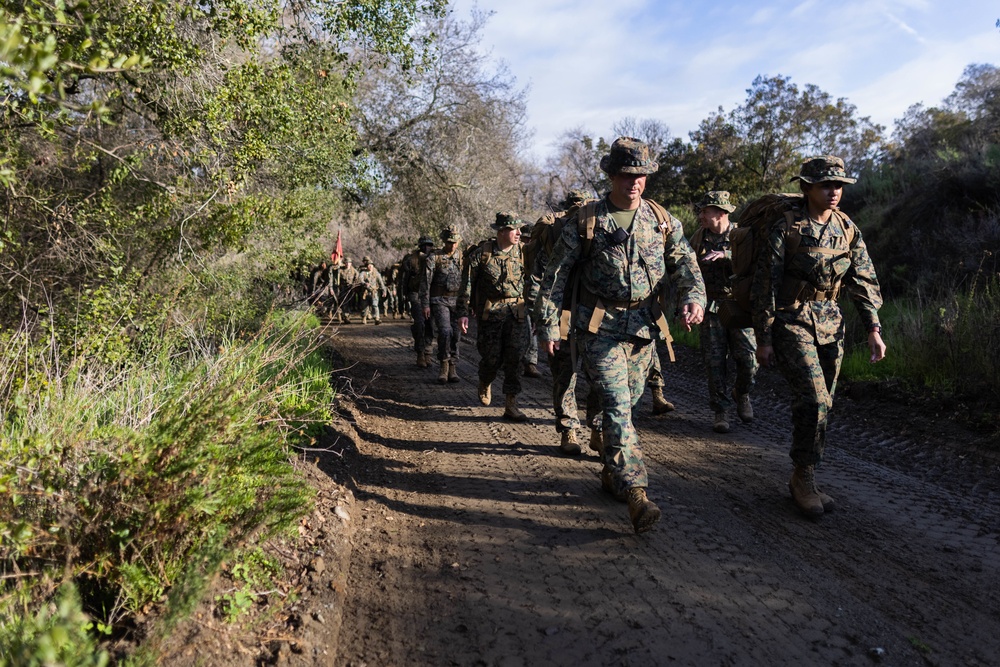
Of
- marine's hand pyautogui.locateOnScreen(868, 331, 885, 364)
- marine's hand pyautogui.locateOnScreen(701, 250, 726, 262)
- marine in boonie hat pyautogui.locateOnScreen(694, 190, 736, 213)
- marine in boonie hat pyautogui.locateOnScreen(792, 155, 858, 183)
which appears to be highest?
marine in boonie hat pyautogui.locateOnScreen(694, 190, 736, 213)

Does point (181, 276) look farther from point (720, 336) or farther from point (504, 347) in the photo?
point (720, 336)

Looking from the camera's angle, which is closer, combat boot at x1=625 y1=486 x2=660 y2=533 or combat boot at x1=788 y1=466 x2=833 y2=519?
combat boot at x1=625 y1=486 x2=660 y2=533

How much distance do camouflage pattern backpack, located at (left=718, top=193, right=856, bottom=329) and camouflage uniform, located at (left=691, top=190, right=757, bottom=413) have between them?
50.8 inches

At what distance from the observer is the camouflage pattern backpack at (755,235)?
4.69 meters

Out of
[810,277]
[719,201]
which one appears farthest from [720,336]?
[810,277]

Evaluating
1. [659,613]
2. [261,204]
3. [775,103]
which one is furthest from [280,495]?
[775,103]

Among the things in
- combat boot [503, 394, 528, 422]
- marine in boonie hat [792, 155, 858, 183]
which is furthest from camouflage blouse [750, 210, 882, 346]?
combat boot [503, 394, 528, 422]

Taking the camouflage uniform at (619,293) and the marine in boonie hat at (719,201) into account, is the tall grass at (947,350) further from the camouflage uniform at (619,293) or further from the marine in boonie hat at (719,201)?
the camouflage uniform at (619,293)

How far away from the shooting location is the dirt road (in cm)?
301

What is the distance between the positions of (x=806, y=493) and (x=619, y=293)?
1746 mm

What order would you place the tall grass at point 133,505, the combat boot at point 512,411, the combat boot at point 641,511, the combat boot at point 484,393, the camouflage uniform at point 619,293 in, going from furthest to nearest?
1. the combat boot at point 484,393
2. the combat boot at point 512,411
3. the camouflage uniform at point 619,293
4. the combat boot at point 641,511
5. the tall grass at point 133,505

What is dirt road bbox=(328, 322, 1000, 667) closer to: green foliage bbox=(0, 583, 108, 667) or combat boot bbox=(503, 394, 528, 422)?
combat boot bbox=(503, 394, 528, 422)

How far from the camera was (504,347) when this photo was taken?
25.6 ft

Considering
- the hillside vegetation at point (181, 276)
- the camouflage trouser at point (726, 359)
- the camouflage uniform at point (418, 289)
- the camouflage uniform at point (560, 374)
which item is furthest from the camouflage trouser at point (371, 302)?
the camouflage trouser at point (726, 359)
